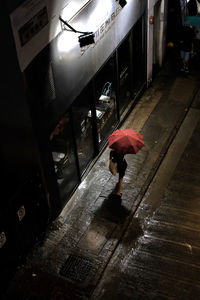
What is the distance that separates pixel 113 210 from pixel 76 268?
6.14 ft

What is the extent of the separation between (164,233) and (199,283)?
1.46 metres

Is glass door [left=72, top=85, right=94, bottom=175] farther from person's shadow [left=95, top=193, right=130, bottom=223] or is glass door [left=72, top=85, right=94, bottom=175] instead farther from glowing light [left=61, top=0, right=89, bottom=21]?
glowing light [left=61, top=0, right=89, bottom=21]

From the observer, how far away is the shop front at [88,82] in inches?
325

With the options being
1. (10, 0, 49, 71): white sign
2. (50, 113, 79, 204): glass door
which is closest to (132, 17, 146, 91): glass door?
(50, 113, 79, 204): glass door

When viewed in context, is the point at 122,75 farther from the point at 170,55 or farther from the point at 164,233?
the point at 164,233

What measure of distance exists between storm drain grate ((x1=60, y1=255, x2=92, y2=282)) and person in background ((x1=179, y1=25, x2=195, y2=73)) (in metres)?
9.18

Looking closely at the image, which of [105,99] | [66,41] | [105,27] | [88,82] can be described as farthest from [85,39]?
[105,99]

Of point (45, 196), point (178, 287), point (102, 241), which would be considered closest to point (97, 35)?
point (45, 196)

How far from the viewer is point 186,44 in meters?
14.5

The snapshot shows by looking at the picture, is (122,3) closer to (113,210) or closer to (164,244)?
(113,210)

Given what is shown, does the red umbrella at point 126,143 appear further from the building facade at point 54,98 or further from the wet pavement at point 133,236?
the wet pavement at point 133,236

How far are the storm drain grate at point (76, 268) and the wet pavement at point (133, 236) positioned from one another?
0.02 metres

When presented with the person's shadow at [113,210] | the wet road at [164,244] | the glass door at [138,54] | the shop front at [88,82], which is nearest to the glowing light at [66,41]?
the shop front at [88,82]

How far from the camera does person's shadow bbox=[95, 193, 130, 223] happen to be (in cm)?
963
